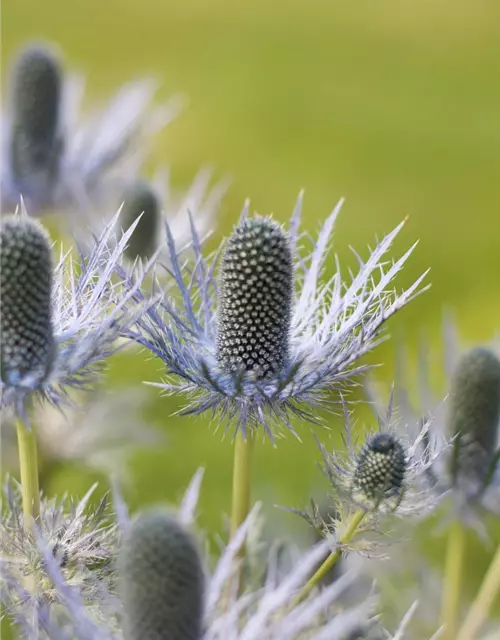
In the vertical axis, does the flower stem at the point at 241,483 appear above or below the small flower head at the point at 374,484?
below

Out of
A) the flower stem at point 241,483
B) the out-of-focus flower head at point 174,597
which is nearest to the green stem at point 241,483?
the flower stem at point 241,483

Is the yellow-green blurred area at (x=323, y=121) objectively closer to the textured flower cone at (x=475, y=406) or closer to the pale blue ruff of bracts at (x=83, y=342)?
the textured flower cone at (x=475, y=406)

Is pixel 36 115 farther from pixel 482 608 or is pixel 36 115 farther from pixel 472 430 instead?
pixel 482 608

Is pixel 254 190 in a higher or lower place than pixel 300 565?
higher

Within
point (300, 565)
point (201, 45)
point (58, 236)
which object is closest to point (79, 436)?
point (58, 236)

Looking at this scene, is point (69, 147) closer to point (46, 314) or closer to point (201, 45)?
point (46, 314)

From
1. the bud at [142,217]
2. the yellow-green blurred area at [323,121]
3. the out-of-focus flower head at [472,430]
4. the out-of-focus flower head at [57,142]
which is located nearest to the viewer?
the out-of-focus flower head at [472,430]

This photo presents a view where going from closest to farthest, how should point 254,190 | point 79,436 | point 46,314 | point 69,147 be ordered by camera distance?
1. point 46,314
2. point 79,436
3. point 69,147
4. point 254,190

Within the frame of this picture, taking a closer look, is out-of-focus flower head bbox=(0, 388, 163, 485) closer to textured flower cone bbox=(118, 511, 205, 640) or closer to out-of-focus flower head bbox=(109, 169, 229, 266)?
out-of-focus flower head bbox=(109, 169, 229, 266)
